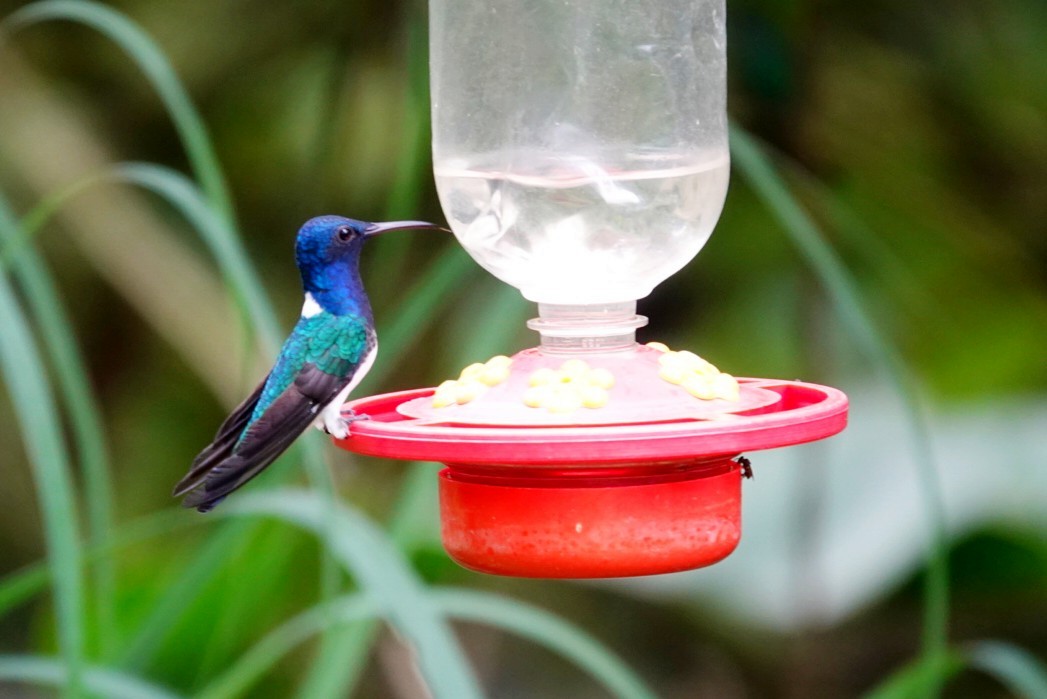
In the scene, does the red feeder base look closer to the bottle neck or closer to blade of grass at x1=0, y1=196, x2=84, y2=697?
the bottle neck

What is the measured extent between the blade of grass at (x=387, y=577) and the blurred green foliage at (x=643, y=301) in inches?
47.2

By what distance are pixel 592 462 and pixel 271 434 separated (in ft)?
1.43

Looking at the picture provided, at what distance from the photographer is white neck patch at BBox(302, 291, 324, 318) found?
1.81m

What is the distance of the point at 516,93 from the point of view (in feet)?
6.10

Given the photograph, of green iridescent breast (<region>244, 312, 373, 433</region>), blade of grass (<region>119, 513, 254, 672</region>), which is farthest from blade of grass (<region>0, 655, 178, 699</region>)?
green iridescent breast (<region>244, 312, 373, 433</region>)

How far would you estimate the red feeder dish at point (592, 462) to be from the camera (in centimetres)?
135

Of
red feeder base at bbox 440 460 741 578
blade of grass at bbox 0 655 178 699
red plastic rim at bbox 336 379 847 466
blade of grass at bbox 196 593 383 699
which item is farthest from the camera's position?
blade of grass at bbox 196 593 383 699

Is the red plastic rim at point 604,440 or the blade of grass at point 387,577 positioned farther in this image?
the blade of grass at point 387,577

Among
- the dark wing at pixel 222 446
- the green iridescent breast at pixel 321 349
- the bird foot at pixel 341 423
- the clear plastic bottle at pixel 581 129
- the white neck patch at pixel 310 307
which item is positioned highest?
the clear plastic bottle at pixel 581 129

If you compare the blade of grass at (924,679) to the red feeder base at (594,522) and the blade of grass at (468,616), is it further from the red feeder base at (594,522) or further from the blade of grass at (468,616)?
the red feeder base at (594,522)

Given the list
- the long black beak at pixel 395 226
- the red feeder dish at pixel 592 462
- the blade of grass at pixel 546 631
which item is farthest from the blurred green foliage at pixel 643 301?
the red feeder dish at pixel 592 462

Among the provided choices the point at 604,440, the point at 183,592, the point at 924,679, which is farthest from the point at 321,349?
the point at 924,679

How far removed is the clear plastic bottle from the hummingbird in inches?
7.9

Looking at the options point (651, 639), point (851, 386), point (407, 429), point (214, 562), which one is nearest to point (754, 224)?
point (851, 386)
